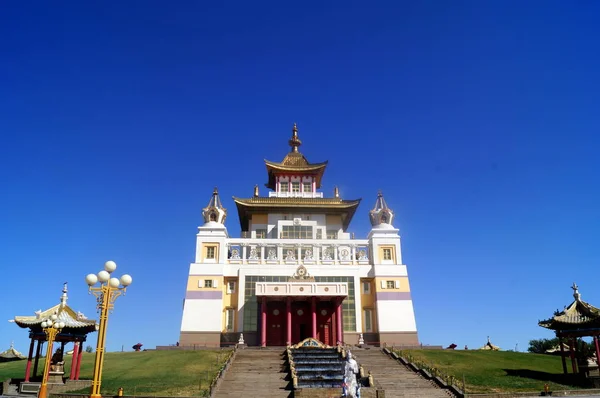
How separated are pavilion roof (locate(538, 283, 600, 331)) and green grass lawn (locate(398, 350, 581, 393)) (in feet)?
9.18

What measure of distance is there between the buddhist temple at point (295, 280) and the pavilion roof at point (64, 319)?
12050 millimetres

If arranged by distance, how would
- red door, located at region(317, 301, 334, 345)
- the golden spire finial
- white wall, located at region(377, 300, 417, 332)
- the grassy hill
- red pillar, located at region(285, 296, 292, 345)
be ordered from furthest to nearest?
1. the golden spire finial
2. white wall, located at region(377, 300, 417, 332)
3. red door, located at region(317, 301, 334, 345)
4. red pillar, located at region(285, 296, 292, 345)
5. the grassy hill

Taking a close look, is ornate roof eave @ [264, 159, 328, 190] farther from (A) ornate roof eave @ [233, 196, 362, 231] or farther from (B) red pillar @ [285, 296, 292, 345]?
(B) red pillar @ [285, 296, 292, 345]

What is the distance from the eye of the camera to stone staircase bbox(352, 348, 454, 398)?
23.3 metres

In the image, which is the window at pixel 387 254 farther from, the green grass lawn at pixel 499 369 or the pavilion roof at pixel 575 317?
the pavilion roof at pixel 575 317

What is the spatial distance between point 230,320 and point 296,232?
432 inches

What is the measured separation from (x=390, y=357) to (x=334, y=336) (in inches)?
290

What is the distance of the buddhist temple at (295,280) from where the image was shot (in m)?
38.0

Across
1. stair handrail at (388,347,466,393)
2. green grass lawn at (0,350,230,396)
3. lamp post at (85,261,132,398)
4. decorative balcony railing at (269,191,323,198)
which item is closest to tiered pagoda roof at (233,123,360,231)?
decorative balcony railing at (269,191,323,198)

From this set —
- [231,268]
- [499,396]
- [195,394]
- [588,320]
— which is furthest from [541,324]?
[231,268]

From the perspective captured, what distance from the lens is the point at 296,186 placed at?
52.3 m

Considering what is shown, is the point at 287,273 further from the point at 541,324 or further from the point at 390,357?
the point at 541,324

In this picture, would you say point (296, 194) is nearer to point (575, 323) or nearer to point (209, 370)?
point (209, 370)

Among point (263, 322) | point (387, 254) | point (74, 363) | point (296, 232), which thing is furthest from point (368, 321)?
point (74, 363)
